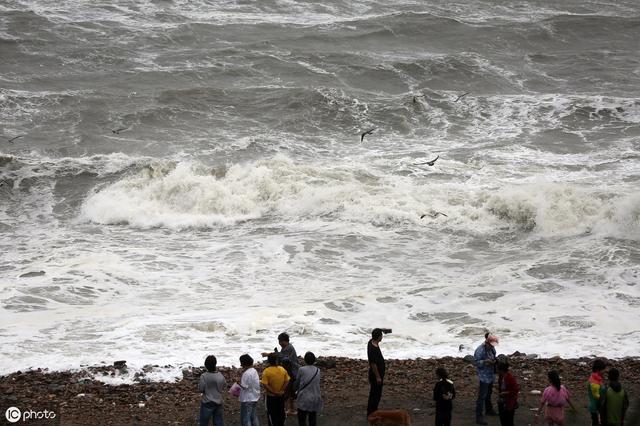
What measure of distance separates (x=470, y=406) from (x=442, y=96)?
20.9 m

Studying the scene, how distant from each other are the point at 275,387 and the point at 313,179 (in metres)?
13.6

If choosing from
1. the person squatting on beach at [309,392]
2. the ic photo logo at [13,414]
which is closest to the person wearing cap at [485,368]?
the person squatting on beach at [309,392]

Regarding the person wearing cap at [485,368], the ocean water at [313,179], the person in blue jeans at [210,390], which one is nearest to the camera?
the person in blue jeans at [210,390]

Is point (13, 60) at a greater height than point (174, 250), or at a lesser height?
greater

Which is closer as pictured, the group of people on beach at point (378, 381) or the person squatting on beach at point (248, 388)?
the group of people on beach at point (378, 381)

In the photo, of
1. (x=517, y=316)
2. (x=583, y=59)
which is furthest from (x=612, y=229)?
(x=583, y=59)

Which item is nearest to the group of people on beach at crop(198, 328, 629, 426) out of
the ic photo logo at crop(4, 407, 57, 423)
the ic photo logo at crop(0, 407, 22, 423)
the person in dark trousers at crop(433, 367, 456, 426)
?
the person in dark trousers at crop(433, 367, 456, 426)

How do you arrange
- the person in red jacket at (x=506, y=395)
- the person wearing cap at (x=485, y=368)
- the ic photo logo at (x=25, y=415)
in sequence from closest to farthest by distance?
1. the person in red jacket at (x=506, y=395)
2. the person wearing cap at (x=485, y=368)
3. the ic photo logo at (x=25, y=415)

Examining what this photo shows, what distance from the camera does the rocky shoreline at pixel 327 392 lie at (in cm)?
948

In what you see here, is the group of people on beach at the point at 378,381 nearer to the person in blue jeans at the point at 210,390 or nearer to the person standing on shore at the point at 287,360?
the person in blue jeans at the point at 210,390

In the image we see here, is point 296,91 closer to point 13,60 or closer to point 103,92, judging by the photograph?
point 103,92

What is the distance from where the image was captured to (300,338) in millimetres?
12664

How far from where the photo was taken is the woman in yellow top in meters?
8.48

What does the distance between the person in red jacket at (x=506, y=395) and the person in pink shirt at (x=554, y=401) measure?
30 centimetres
